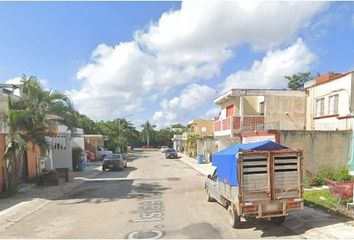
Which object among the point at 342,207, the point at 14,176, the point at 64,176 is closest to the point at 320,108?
the point at 342,207

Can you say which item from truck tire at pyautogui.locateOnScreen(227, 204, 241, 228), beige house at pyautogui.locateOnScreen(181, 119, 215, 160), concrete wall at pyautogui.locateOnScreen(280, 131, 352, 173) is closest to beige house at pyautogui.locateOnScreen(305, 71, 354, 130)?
concrete wall at pyautogui.locateOnScreen(280, 131, 352, 173)

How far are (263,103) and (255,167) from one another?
21.6 m

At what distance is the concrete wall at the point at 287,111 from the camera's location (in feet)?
101

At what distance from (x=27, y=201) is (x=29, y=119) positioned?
13.3 feet

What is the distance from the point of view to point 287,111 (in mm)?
31156

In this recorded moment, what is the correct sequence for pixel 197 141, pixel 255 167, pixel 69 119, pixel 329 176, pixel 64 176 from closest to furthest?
pixel 255 167 < pixel 329 176 < pixel 69 119 < pixel 64 176 < pixel 197 141

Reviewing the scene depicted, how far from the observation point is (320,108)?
27.4 metres

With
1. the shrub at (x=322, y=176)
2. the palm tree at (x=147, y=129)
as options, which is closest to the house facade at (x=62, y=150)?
the shrub at (x=322, y=176)

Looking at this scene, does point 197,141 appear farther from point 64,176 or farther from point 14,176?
point 14,176

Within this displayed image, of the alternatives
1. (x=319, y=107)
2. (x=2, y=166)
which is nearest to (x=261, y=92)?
(x=319, y=107)

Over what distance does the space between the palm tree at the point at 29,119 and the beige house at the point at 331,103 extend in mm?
15640

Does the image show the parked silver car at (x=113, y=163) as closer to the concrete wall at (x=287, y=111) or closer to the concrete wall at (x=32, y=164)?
the concrete wall at (x=32, y=164)

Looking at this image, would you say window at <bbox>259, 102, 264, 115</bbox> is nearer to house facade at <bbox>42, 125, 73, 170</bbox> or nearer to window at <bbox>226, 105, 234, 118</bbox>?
window at <bbox>226, 105, 234, 118</bbox>

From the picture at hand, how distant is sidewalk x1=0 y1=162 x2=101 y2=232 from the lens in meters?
14.0
